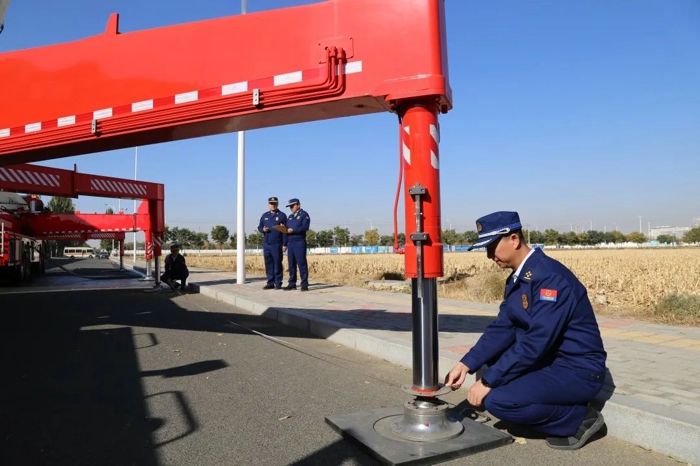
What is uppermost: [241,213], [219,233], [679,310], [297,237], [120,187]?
[219,233]

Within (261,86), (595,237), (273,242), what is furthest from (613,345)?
(595,237)

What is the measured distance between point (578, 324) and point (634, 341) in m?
2.97

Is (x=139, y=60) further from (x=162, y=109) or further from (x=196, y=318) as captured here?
(x=196, y=318)

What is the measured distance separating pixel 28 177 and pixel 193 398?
306 inches

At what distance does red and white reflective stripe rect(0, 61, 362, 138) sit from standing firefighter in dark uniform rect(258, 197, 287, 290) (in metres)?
7.75

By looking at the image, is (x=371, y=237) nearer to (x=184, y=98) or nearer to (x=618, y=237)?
(x=618, y=237)

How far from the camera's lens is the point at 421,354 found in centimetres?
326

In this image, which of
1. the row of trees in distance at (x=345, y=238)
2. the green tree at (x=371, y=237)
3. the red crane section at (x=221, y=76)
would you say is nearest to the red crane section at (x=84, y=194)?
the red crane section at (x=221, y=76)

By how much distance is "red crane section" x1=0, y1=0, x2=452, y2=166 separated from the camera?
11.8 feet

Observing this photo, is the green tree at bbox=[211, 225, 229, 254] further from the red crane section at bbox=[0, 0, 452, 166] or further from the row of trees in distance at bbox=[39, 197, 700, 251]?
the red crane section at bbox=[0, 0, 452, 166]

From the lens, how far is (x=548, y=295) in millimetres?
2961

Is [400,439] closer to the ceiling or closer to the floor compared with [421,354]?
closer to the floor

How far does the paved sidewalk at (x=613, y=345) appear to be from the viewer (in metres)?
3.09

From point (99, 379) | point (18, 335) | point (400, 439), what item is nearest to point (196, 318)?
point (18, 335)
